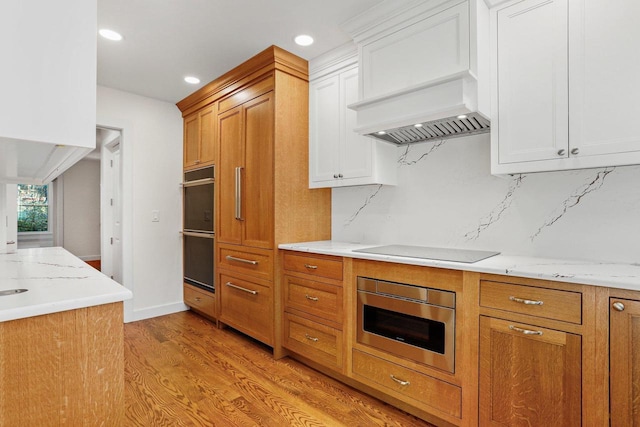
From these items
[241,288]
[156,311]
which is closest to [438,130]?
[241,288]

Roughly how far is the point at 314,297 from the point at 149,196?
94.5 inches

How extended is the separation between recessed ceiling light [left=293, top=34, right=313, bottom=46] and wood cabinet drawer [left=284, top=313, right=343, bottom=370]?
208 cm

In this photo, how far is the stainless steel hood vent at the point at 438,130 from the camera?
1904mm

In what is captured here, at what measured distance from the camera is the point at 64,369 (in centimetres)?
98

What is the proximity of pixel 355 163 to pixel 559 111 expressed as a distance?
4.16 feet

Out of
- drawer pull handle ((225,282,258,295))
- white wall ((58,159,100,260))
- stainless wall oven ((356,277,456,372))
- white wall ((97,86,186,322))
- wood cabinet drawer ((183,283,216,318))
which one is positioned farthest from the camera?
white wall ((58,159,100,260))

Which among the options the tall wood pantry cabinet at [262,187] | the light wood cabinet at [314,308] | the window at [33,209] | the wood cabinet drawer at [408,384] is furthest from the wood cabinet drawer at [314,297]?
the window at [33,209]

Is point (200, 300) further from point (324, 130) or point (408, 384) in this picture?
point (408, 384)

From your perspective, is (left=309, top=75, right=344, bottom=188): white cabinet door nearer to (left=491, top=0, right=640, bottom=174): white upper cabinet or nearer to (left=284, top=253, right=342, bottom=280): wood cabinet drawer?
(left=284, top=253, right=342, bottom=280): wood cabinet drawer

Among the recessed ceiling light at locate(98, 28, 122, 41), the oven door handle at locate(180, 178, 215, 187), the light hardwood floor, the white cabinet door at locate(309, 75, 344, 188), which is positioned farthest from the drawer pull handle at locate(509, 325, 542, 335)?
the recessed ceiling light at locate(98, 28, 122, 41)

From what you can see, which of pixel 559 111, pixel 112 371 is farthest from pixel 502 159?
pixel 112 371

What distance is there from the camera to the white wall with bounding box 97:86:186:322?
3.53 metres

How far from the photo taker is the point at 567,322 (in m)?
1.37

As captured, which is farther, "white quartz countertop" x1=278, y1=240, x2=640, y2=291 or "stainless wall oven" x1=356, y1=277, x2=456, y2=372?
"stainless wall oven" x1=356, y1=277, x2=456, y2=372
